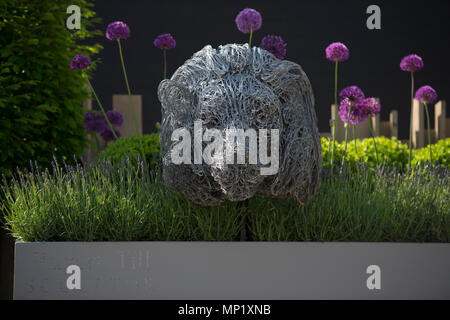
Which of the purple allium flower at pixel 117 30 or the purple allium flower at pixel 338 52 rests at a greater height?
the purple allium flower at pixel 117 30

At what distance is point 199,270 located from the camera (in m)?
2.69

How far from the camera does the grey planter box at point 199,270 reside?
2.69 meters

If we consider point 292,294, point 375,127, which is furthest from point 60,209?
point 375,127

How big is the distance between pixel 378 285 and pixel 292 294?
20.5 inches

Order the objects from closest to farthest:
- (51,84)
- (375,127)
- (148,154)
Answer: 1. (148,154)
2. (51,84)
3. (375,127)

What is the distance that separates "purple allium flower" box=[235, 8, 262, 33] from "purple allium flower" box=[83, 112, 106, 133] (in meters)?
1.66

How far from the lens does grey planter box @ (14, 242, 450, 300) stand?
2.69 m

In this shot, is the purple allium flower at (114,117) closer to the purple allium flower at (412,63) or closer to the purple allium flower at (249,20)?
the purple allium flower at (249,20)

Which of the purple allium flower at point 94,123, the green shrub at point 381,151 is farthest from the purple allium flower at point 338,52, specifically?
the purple allium flower at point 94,123

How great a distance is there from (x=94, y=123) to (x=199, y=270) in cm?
193

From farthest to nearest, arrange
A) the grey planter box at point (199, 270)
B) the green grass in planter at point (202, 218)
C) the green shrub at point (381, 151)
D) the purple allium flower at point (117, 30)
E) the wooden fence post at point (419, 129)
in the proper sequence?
the wooden fence post at point (419, 129)
the green shrub at point (381, 151)
the purple allium flower at point (117, 30)
the green grass in planter at point (202, 218)
the grey planter box at point (199, 270)

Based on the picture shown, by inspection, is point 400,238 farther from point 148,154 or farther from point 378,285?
point 148,154

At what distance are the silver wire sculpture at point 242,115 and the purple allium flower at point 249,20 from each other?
0.51 m
